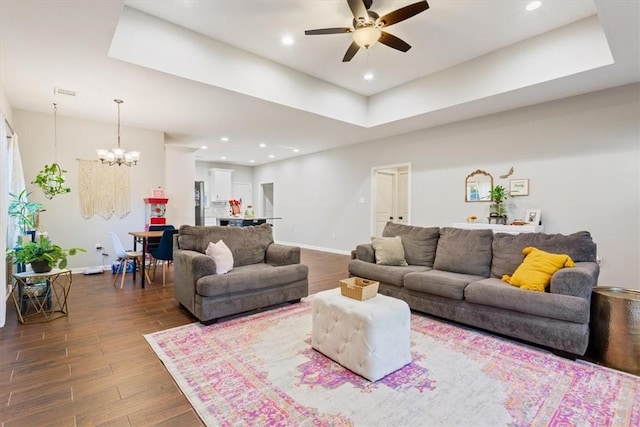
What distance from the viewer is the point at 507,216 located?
5.20 meters

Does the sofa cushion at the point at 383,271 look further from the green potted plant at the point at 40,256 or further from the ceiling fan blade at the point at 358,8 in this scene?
the green potted plant at the point at 40,256

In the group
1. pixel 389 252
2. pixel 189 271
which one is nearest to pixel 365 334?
pixel 389 252

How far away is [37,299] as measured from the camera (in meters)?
3.34

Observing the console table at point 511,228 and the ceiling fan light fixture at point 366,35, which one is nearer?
the ceiling fan light fixture at point 366,35

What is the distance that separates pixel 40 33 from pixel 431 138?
19.5ft

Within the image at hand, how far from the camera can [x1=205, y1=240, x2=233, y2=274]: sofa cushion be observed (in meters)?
3.29

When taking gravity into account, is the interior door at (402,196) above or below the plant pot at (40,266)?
above

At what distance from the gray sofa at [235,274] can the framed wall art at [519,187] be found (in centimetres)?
385

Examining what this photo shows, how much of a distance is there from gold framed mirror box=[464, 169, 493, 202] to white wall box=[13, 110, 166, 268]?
6.23m

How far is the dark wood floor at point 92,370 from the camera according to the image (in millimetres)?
1740

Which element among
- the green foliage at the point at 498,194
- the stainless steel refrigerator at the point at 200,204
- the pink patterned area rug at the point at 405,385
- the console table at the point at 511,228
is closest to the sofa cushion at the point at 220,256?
the pink patterned area rug at the point at 405,385

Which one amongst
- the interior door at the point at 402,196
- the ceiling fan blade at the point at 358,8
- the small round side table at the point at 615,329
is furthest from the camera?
the interior door at the point at 402,196

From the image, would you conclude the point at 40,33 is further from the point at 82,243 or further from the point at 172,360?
the point at 82,243

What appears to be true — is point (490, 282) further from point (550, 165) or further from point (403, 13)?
point (550, 165)
